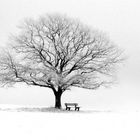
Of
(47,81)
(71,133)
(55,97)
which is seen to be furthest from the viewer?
(55,97)

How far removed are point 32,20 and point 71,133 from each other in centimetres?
2496

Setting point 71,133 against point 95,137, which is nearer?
point 95,137

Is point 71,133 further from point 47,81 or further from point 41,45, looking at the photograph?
point 41,45

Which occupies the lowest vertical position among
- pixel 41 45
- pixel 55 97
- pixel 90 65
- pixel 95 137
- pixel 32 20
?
pixel 95 137

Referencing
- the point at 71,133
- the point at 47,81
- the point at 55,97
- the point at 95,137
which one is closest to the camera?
the point at 95,137

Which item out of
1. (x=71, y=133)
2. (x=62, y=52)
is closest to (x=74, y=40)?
(x=62, y=52)

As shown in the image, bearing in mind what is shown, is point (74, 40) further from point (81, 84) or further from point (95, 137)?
point (95, 137)

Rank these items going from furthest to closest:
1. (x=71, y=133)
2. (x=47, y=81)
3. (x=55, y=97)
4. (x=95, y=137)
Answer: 1. (x=55, y=97)
2. (x=47, y=81)
3. (x=71, y=133)
4. (x=95, y=137)

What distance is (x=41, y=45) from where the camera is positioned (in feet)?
116

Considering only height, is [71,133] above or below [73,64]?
below

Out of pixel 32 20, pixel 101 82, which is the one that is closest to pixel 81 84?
pixel 101 82

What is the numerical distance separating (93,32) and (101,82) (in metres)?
5.89

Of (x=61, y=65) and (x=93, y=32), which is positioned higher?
(x=93, y=32)

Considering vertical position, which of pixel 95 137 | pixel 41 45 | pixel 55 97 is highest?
pixel 41 45
